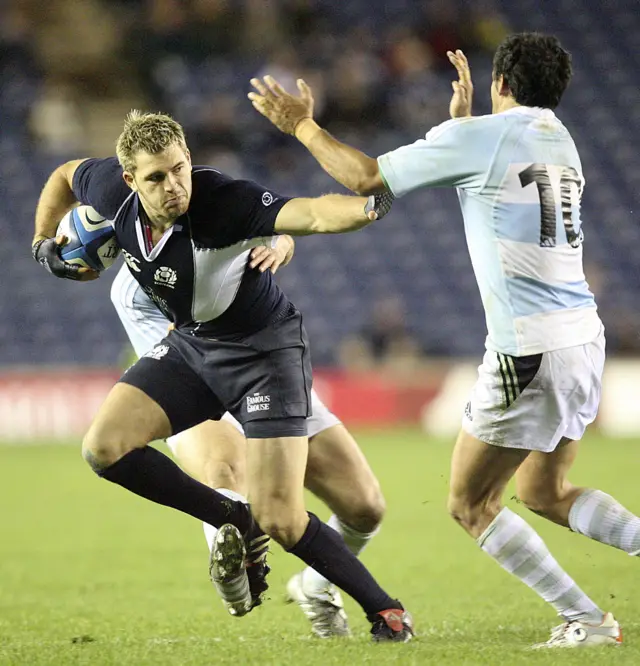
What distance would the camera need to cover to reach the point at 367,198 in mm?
4816

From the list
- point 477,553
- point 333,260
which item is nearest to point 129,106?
point 333,260

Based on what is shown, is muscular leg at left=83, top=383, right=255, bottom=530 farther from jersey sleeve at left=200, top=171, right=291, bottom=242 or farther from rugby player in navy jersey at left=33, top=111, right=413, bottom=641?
jersey sleeve at left=200, top=171, right=291, bottom=242

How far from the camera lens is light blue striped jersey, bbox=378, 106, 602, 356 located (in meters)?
4.80

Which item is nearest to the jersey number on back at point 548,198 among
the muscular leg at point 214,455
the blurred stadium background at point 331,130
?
the muscular leg at point 214,455

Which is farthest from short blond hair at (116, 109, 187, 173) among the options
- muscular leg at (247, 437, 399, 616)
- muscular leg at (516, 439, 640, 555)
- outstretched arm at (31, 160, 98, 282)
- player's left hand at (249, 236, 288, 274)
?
muscular leg at (516, 439, 640, 555)

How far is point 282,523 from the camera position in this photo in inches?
203

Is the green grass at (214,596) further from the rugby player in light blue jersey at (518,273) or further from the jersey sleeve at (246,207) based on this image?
the jersey sleeve at (246,207)

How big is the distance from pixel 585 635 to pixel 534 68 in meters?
2.28

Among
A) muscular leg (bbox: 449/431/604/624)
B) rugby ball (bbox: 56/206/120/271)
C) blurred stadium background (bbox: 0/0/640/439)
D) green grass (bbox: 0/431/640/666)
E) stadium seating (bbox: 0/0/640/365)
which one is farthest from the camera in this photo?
stadium seating (bbox: 0/0/640/365)

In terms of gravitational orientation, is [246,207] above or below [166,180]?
below

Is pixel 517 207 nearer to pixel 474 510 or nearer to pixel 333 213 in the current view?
pixel 333 213

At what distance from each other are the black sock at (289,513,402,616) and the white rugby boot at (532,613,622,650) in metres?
0.66

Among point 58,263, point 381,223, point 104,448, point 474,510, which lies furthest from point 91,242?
point 381,223

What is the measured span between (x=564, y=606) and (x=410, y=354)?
37.2 ft
